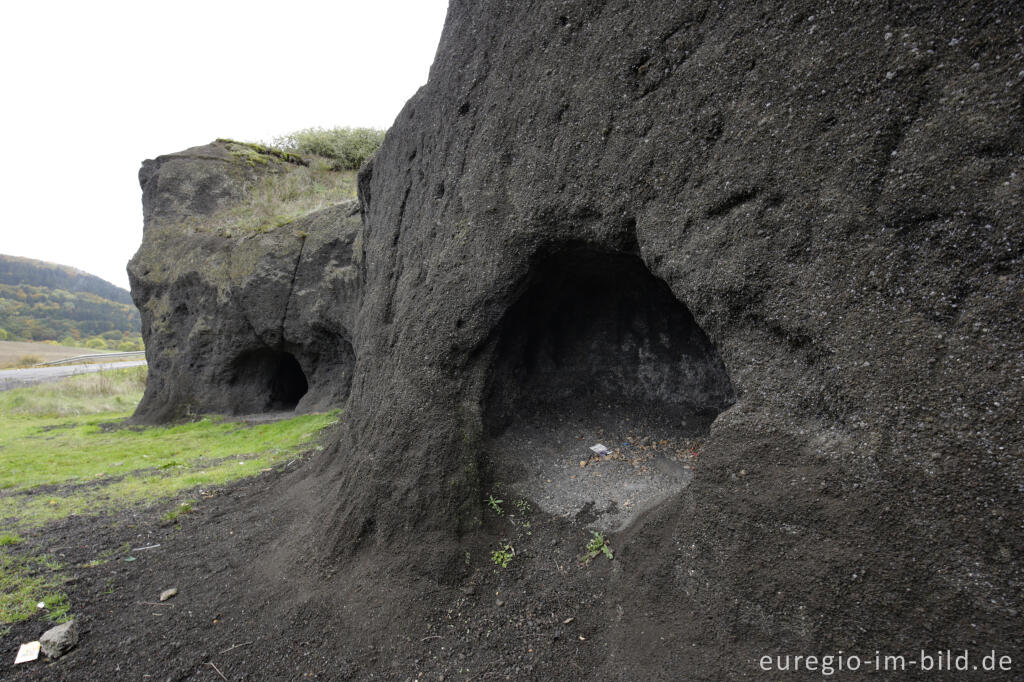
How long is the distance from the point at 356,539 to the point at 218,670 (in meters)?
1.22

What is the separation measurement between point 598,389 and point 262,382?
1167cm

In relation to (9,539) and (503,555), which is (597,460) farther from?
(9,539)

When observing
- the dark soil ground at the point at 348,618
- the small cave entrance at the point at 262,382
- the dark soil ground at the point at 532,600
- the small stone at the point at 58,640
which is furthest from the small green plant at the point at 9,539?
the small cave entrance at the point at 262,382

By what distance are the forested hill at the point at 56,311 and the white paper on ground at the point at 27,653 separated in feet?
261

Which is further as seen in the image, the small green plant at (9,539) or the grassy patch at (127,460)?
the grassy patch at (127,460)

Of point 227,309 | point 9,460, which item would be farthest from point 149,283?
point 9,460

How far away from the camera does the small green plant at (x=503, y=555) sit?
3693 mm

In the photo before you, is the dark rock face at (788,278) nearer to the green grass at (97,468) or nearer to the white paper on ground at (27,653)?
the white paper on ground at (27,653)

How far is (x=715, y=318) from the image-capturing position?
2.73 meters

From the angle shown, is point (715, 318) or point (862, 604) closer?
point (862, 604)

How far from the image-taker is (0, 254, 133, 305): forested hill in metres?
91.2

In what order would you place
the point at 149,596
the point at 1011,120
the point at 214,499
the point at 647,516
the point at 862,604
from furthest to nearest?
the point at 214,499 → the point at 149,596 → the point at 647,516 → the point at 862,604 → the point at 1011,120

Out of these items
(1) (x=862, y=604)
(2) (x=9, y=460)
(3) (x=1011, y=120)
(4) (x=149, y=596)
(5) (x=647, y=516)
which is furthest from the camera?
(2) (x=9, y=460)

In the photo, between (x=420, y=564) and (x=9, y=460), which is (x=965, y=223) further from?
(x=9, y=460)
